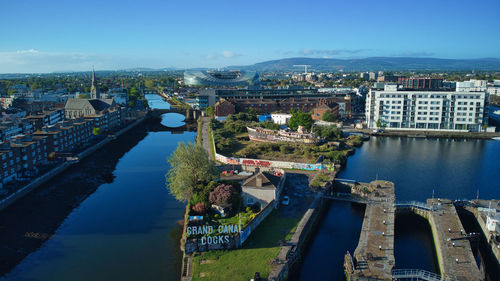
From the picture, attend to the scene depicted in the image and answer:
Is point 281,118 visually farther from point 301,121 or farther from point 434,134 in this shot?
point 434,134

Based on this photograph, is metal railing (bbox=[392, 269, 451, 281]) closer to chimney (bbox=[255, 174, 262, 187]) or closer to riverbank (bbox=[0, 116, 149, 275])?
chimney (bbox=[255, 174, 262, 187])

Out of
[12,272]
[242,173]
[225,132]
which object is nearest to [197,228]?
[12,272]

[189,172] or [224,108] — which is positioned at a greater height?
A: [224,108]

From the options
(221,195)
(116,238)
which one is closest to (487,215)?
(221,195)

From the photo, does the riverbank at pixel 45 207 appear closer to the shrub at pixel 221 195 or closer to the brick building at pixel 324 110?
the shrub at pixel 221 195

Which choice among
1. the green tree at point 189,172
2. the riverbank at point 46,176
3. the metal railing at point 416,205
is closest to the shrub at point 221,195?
the green tree at point 189,172

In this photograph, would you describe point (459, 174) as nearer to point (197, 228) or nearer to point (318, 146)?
point (318, 146)

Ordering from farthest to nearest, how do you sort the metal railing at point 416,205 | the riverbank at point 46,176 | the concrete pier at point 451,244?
the riverbank at point 46,176
the metal railing at point 416,205
the concrete pier at point 451,244
